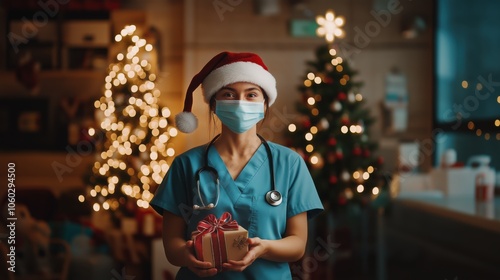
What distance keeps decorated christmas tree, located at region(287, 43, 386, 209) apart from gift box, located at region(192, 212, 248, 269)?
356 cm

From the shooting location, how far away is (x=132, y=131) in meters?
4.82

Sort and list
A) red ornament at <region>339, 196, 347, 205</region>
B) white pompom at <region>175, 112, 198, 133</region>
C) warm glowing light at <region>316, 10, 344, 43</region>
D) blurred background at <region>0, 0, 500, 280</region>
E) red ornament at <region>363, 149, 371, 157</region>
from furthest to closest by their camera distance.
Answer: warm glowing light at <region>316, 10, 344, 43</region> < red ornament at <region>363, 149, 371, 157</region> < red ornament at <region>339, 196, 347, 205</region> < blurred background at <region>0, 0, 500, 280</region> < white pompom at <region>175, 112, 198, 133</region>

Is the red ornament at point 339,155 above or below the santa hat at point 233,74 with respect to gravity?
below

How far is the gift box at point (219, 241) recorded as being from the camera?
52.8 inches

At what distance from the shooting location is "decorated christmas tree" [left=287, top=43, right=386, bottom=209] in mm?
4965

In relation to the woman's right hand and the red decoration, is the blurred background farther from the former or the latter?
the woman's right hand

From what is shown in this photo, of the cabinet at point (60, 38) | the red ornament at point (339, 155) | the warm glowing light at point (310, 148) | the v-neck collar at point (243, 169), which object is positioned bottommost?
the red ornament at point (339, 155)

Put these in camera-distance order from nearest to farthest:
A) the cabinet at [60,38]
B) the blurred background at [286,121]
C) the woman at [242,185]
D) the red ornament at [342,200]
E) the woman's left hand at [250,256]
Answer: the woman's left hand at [250,256] → the woman at [242,185] → the blurred background at [286,121] → the red ornament at [342,200] → the cabinet at [60,38]

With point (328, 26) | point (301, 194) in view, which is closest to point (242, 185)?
point (301, 194)

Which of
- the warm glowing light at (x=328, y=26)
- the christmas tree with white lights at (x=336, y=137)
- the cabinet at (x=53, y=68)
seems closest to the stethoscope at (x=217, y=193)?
the christmas tree with white lights at (x=336, y=137)

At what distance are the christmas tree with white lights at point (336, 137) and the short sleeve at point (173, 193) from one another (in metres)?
3.44

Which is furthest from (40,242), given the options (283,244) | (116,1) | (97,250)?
(283,244)

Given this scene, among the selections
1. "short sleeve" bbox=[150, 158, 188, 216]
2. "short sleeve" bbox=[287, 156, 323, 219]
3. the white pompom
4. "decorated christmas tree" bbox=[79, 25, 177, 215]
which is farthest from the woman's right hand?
"decorated christmas tree" bbox=[79, 25, 177, 215]

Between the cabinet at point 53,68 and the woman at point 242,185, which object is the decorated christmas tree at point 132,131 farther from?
the woman at point 242,185
